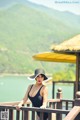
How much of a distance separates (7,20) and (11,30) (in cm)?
1398

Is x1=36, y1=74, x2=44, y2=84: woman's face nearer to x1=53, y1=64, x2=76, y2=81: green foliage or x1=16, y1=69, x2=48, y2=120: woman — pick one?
x1=16, y1=69, x2=48, y2=120: woman

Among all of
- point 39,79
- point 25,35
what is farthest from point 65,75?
point 39,79

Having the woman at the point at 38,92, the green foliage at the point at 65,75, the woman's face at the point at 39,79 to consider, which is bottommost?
the woman at the point at 38,92

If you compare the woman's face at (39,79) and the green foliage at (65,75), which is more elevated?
the green foliage at (65,75)

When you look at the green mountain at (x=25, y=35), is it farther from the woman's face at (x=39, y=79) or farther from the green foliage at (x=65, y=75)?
the woman's face at (x=39, y=79)

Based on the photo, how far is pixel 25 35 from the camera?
155125 mm

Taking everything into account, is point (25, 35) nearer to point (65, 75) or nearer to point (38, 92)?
point (65, 75)

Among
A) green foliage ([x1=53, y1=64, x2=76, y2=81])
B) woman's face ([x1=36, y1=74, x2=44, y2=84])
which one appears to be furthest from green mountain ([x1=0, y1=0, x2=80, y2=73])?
woman's face ([x1=36, y1=74, x2=44, y2=84])

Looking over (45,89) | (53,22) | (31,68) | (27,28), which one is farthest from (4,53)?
(45,89)

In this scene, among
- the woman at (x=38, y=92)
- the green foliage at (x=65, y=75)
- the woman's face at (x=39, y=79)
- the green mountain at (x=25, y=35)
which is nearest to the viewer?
the woman at (x=38, y=92)

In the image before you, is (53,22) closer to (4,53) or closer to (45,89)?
(4,53)

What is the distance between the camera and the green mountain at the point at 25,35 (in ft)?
422

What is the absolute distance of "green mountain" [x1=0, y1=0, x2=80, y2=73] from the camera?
128625 mm

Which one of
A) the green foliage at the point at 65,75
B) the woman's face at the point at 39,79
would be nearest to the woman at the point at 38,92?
the woman's face at the point at 39,79
